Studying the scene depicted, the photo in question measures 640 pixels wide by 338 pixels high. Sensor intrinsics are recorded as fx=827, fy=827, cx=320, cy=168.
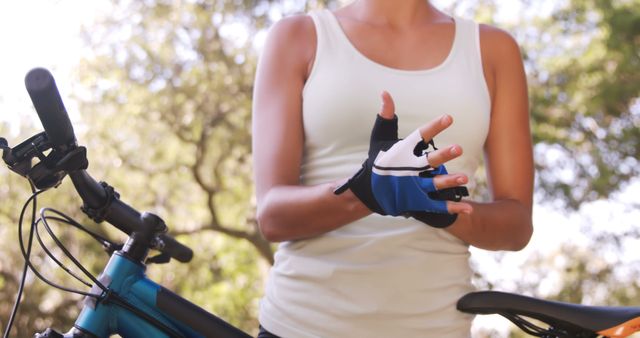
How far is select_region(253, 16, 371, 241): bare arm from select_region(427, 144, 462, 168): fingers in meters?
0.31

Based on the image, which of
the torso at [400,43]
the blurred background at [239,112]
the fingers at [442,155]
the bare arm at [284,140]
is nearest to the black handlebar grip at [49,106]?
the bare arm at [284,140]

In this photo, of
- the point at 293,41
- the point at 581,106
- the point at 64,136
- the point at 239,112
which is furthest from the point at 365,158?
the point at 581,106

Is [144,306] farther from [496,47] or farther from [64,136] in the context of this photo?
[496,47]

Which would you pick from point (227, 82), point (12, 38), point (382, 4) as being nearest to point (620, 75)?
point (227, 82)

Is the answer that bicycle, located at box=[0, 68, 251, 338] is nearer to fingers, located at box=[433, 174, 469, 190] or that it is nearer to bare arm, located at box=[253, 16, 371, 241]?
bare arm, located at box=[253, 16, 371, 241]

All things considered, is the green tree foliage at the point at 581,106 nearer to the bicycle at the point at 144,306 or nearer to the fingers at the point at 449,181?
the bicycle at the point at 144,306

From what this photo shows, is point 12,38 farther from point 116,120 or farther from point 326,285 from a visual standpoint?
point 326,285

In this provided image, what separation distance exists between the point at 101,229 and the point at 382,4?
6.99m

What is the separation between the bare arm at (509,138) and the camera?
5.22 feet

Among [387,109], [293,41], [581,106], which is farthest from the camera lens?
[581,106]

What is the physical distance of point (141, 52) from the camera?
367 inches

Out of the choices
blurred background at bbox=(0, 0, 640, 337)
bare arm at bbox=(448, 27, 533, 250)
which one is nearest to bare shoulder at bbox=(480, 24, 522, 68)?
bare arm at bbox=(448, 27, 533, 250)

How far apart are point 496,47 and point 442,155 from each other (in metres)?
0.69

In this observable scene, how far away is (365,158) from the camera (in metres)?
1.50
